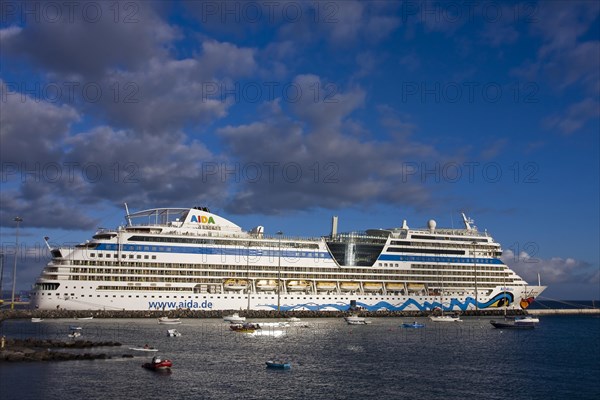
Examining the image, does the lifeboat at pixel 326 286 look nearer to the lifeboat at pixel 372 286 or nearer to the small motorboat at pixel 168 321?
the lifeboat at pixel 372 286

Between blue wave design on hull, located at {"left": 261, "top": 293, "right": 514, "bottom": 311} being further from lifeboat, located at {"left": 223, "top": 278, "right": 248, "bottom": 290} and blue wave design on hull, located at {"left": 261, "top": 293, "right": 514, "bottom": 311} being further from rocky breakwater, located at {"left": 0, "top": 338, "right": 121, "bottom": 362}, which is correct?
rocky breakwater, located at {"left": 0, "top": 338, "right": 121, "bottom": 362}

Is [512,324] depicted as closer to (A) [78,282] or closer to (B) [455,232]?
(B) [455,232]

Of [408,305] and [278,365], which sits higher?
[408,305]

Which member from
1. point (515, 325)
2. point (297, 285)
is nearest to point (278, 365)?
point (297, 285)

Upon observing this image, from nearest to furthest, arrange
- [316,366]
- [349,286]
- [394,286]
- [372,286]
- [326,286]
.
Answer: [316,366], [326,286], [349,286], [372,286], [394,286]

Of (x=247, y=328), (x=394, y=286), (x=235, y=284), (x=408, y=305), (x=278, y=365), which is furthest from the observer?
Result: (x=394, y=286)

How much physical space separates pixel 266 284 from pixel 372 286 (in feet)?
78.1

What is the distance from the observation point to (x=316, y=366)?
2110 inches

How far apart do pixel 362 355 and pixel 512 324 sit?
53630 mm

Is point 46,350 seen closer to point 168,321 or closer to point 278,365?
point 278,365

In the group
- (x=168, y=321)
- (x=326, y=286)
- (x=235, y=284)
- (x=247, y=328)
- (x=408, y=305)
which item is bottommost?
(x=247, y=328)

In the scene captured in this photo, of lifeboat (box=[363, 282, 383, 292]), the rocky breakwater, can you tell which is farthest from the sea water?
lifeboat (box=[363, 282, 383, 292])

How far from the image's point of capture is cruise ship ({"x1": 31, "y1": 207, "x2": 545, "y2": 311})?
98.3m

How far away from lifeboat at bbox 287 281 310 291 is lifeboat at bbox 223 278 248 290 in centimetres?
924
